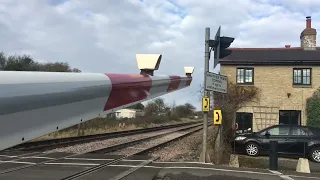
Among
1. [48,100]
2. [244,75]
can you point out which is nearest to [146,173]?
[48,100]

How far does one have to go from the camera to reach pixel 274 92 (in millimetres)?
25359

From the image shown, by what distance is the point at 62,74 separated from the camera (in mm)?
2787

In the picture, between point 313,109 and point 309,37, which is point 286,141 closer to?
point 313,109

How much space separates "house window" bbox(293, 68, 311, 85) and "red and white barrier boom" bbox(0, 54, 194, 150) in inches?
923

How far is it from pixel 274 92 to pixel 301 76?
2.17 metres

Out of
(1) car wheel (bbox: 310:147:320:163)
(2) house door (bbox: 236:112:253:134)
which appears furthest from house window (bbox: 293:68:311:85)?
(1) car wheel (bbox: 310:147:320:163)

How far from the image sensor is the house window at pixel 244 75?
2581 cm

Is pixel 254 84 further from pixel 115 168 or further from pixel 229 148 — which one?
pixel 115 168

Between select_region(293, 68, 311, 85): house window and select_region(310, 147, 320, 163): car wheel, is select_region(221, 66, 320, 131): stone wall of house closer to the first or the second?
select_region(293, 68, 311, 85): house window

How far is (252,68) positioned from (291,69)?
8.43ft

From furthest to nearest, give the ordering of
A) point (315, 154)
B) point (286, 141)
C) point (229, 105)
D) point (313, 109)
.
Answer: point (313, 109)
point (229, 105)
point (286, 141)
point (315, 154)

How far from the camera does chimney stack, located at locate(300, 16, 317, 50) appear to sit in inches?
1078

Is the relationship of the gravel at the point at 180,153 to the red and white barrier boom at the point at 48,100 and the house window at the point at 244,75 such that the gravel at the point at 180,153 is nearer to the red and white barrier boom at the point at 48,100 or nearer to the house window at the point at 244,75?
the red and white barrier boom at the point at 48,100

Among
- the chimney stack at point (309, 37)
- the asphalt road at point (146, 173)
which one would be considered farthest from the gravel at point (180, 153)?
the chimney stack at point (309, 37)
